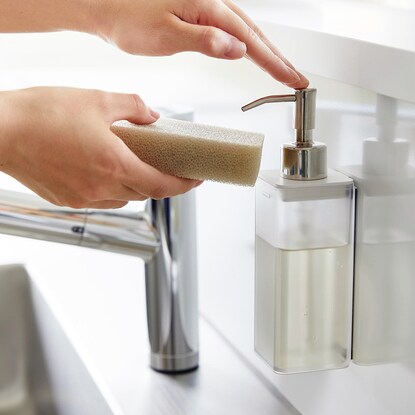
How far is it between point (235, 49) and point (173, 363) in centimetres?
37

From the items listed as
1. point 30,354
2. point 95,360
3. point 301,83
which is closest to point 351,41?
point 301,83

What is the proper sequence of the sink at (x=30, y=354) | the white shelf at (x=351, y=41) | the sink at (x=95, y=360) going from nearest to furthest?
the white shelf at (x=351, y=41) → the sink at (x=95, y=360) → the sink at (x=30, y=354)

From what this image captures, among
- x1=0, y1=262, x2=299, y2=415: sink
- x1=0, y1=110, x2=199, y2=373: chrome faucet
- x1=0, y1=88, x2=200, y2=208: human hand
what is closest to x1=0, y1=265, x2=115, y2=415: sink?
x1=0, y1=262, x2=299, y2=415: sink

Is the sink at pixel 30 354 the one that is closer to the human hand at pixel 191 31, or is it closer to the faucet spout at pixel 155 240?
the faucet spout at pixel 155 240

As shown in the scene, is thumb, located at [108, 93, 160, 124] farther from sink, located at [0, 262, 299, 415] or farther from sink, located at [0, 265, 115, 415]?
sink, located at [0, 265, 115, 415]

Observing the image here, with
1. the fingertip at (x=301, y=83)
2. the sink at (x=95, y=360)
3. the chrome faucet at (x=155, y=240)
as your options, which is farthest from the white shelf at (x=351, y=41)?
the sink at (x=95, y=360)

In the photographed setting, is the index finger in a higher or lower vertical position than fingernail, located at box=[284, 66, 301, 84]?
higher

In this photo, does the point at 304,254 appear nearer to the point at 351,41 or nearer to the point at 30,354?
the point at 351,41

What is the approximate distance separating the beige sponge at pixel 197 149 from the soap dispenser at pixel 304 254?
0.03m

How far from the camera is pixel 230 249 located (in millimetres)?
836

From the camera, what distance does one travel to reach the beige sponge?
0.47 meters

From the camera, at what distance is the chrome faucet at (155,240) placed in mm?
737

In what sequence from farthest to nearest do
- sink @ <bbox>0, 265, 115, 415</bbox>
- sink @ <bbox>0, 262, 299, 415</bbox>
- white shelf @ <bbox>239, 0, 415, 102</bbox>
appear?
1. sink @ <bbox>0, 265, 115, 415</bbox>
2. sink @ <bbox>0, 262, 299, 415</bbox>
3. white shelf @ <bbox>239, 0, 415, 102</bbox>

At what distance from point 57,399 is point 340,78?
0.53m
